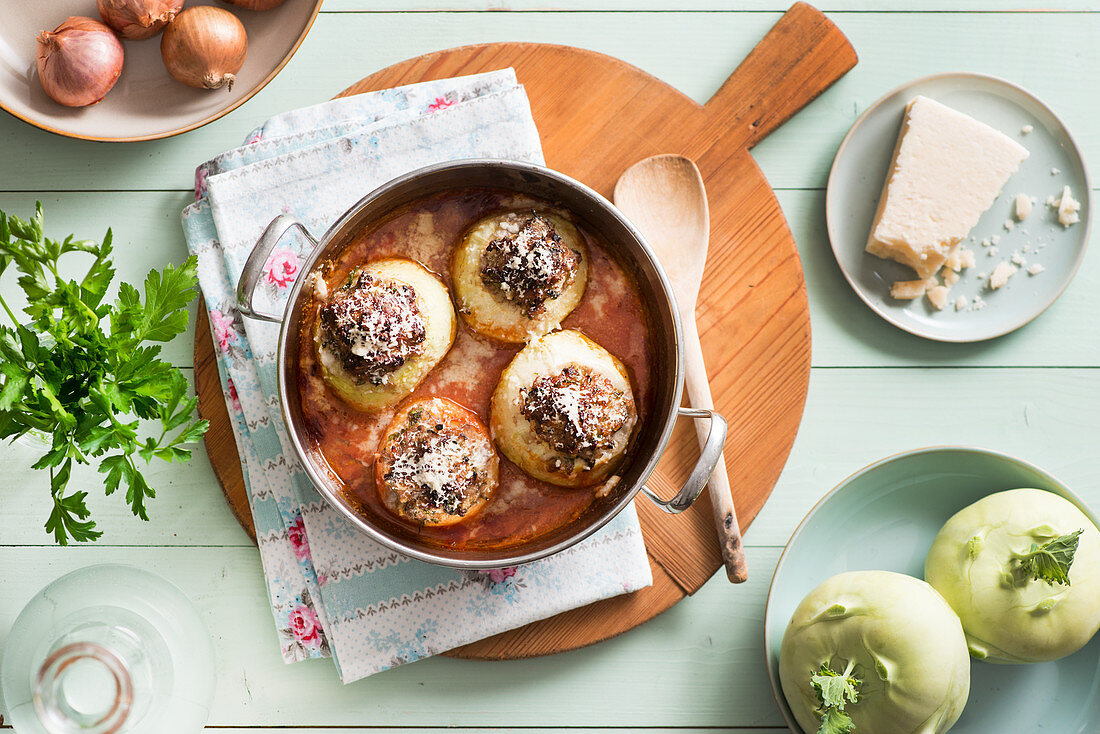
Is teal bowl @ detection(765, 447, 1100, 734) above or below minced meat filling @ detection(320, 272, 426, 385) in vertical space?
below

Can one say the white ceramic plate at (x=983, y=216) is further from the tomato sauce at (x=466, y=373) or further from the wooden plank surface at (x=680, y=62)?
the tomato sauce at (x=466, y=373)

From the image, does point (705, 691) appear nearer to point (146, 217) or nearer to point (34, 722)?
point (34, 722)

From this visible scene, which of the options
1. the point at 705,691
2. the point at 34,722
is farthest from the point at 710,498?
the point at 34,722

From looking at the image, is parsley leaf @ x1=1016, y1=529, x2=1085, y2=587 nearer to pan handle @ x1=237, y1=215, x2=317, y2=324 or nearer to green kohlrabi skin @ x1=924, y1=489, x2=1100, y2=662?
green kohlrabi skin @ x1=924, y1=489, x2=1100, y2=662

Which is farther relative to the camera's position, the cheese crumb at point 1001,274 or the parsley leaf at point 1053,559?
the cheese crumb at point 1001,274

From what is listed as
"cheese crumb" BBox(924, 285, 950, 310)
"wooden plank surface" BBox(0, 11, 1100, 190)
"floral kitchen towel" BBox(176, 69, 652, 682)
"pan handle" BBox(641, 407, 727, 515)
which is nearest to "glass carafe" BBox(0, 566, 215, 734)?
"floral kitchen towel" BBox(176, 69, 652, 682)

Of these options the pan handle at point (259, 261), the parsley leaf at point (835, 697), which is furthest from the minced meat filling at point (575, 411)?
the parsley leaf at point (835, 697)
